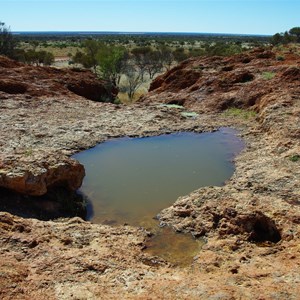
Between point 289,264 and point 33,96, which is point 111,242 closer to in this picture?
point 289,264

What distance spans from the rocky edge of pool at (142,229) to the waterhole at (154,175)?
43 centimetres

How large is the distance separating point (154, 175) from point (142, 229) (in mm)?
3576

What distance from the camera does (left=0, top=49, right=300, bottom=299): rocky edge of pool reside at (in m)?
5.68

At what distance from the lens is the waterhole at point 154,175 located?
9.12 meters

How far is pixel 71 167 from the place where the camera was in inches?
399

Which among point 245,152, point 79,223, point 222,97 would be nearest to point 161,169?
point 245,152

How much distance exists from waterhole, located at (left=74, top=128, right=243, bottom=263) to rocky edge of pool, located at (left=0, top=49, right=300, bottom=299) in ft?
1.41

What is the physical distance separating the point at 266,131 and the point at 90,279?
1174 cm

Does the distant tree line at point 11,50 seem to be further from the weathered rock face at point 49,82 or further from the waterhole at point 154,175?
the waterhole at point 154,175

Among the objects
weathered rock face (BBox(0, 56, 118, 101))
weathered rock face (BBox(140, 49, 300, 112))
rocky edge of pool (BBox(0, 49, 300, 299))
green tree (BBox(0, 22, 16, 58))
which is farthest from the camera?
green tree (BBox(0, 22, 16, 58))

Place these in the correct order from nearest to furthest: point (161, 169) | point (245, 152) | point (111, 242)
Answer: point (111, 242) → point (161, 169) → point (245, 152)

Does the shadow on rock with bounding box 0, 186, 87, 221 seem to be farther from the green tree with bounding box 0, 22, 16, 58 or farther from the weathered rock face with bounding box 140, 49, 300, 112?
the green tree with bounding box 0, 22, 16, 58

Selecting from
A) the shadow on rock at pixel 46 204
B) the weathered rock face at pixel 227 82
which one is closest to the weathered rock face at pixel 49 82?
the weathered rock face at pixel 227 82

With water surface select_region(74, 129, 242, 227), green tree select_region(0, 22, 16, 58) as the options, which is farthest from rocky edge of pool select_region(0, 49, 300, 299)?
green tree select_region(0, 22, 16, 58)
